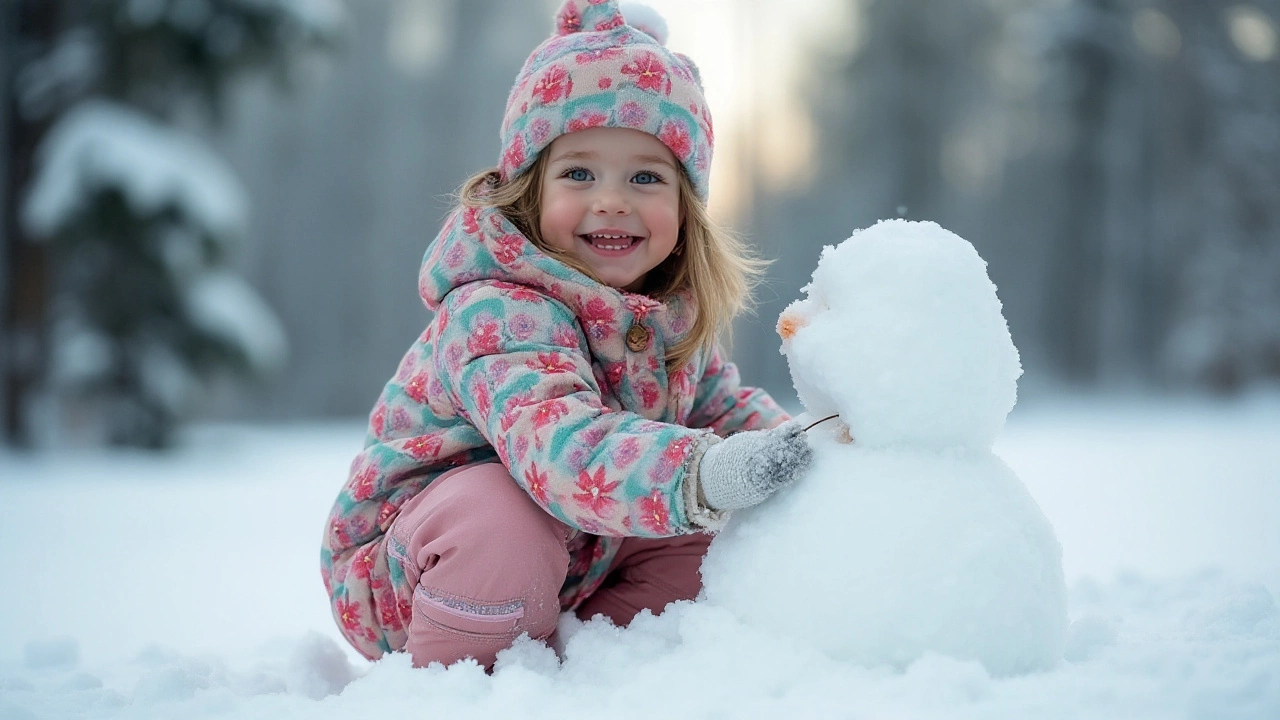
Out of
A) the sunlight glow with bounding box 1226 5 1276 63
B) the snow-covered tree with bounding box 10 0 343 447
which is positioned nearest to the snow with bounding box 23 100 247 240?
the snow-covered tree with bounding box 10 0 343 447

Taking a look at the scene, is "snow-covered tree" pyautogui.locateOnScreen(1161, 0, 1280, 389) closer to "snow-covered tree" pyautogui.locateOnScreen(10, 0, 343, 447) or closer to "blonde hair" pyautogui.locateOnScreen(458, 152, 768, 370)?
"snow-covered tree" pyautogui.locateOnScreen(10, 0, 343, 447)

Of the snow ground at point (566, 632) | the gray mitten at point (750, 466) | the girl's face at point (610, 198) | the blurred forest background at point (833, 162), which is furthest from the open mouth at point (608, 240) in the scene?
the blurred forest background at point (833, 162)

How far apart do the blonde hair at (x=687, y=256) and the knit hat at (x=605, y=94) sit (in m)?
0.03

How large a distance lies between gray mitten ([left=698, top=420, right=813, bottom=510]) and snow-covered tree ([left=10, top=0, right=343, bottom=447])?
5536 mm

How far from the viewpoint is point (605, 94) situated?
1.72 m

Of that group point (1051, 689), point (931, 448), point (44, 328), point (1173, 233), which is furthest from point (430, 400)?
point (1173, 233)

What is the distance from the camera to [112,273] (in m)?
6.19

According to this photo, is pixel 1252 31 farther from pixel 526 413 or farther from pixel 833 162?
pixel 526 413

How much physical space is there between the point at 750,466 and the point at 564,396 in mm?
318

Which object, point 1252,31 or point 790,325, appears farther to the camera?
point 1252,31

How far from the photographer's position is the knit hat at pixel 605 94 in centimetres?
173

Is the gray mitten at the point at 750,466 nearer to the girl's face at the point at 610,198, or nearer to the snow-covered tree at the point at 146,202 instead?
the girl's face at the point at 610,198

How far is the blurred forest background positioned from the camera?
739 centimetres

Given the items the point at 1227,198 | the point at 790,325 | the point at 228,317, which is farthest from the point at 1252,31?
the point at 790,325
